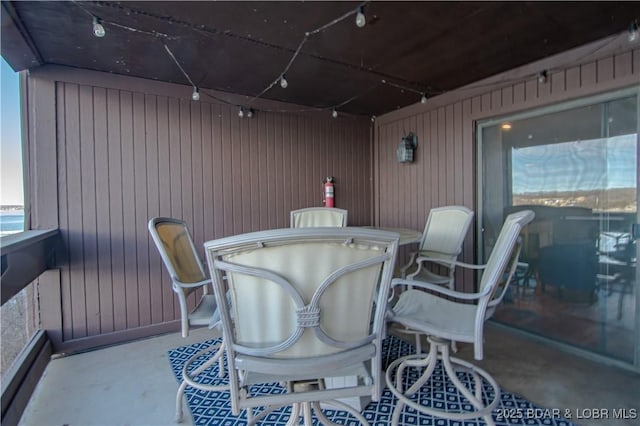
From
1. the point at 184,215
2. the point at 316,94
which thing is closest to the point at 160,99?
the point at 184,215

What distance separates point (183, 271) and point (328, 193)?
8.07 ft

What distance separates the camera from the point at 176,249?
1986 millimetres

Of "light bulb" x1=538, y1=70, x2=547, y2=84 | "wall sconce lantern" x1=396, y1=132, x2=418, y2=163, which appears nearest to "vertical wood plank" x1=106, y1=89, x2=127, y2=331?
"wall sconce lantern" x1=396, y1=132, x2=418, y2=163

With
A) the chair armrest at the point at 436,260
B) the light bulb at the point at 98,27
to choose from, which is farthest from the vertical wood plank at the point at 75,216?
the chair armrest at the point at 436,260

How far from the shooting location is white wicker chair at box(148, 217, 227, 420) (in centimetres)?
176

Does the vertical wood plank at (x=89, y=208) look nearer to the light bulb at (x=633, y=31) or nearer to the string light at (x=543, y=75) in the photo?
the string light at (x=543, y=75)

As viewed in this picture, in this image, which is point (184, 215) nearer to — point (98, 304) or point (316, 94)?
point (98, 304)

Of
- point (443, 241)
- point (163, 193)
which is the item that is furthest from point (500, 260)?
point (163, 193)

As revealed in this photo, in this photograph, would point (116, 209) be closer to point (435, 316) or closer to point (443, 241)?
point (435, 316)

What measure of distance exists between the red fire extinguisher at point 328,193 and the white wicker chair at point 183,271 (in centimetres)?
219

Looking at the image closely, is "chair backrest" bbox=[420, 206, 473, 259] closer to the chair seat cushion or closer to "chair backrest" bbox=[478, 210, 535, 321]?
the chair seat cushion

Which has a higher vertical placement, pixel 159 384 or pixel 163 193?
pixel 163 193

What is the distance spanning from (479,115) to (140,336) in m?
3.90

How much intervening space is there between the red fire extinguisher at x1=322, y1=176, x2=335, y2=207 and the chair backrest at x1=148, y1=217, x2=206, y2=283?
2237 millimetres
